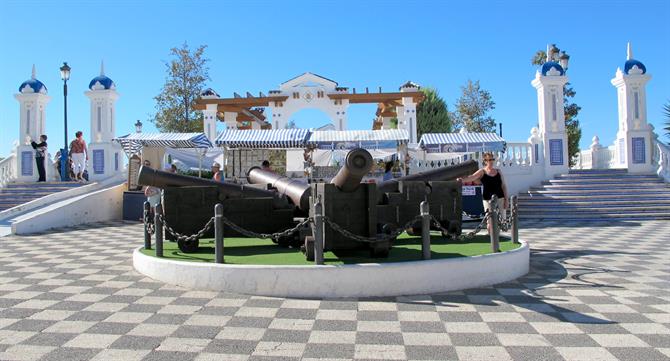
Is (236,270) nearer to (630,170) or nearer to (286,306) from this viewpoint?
(286,306)

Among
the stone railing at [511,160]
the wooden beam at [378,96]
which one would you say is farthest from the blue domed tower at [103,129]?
the stone railing at [511,160]

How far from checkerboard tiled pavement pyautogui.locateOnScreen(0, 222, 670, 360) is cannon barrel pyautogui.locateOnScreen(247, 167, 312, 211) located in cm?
235

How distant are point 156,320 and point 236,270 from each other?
127 cm

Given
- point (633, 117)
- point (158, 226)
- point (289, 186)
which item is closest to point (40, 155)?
point (158, 226)

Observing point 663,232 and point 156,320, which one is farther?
point 663,232

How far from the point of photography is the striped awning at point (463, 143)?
57.6ft

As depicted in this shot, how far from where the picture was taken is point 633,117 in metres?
19.3

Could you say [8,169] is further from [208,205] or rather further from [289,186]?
[289,186]

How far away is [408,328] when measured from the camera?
4523 mm

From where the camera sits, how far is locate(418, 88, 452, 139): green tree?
4012 cm

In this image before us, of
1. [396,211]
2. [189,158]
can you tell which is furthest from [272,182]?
[189,158]

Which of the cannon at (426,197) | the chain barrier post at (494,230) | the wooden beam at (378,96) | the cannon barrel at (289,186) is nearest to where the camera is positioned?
the chain barrier post at (494,230)

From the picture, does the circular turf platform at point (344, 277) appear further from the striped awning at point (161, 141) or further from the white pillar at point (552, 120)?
the white pillar at point (552, 120)

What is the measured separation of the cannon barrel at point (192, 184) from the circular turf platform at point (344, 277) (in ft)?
6.10
